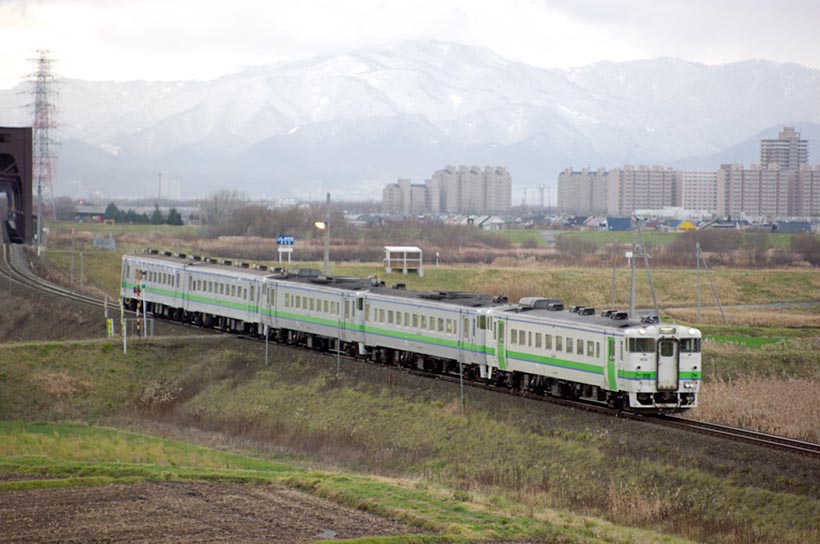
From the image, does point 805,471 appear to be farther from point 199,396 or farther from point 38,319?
point 38,319

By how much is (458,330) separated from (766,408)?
37.2 ft

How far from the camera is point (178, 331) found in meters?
64.8

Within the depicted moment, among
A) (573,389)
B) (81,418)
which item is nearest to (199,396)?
(81,418)

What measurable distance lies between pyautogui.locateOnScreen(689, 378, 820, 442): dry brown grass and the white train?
7.71ft

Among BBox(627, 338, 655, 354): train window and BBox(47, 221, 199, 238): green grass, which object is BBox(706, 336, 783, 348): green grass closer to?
BBox(627, 338, 655, 354): train window

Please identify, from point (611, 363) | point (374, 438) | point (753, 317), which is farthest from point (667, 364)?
point (753, 317)

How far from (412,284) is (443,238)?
6268cm

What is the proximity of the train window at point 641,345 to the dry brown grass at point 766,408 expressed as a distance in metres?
4.30

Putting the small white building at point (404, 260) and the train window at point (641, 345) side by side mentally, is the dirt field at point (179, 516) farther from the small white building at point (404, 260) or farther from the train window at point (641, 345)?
the small white building at point (404, 260)

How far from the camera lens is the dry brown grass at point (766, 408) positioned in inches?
1476

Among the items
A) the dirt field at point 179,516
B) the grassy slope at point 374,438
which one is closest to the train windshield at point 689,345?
the grassy slope at point 374,438

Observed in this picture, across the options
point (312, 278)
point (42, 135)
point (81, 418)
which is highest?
point (42, 135)

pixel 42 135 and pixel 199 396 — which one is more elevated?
pixel 42 135

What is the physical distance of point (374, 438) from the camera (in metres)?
42.4
